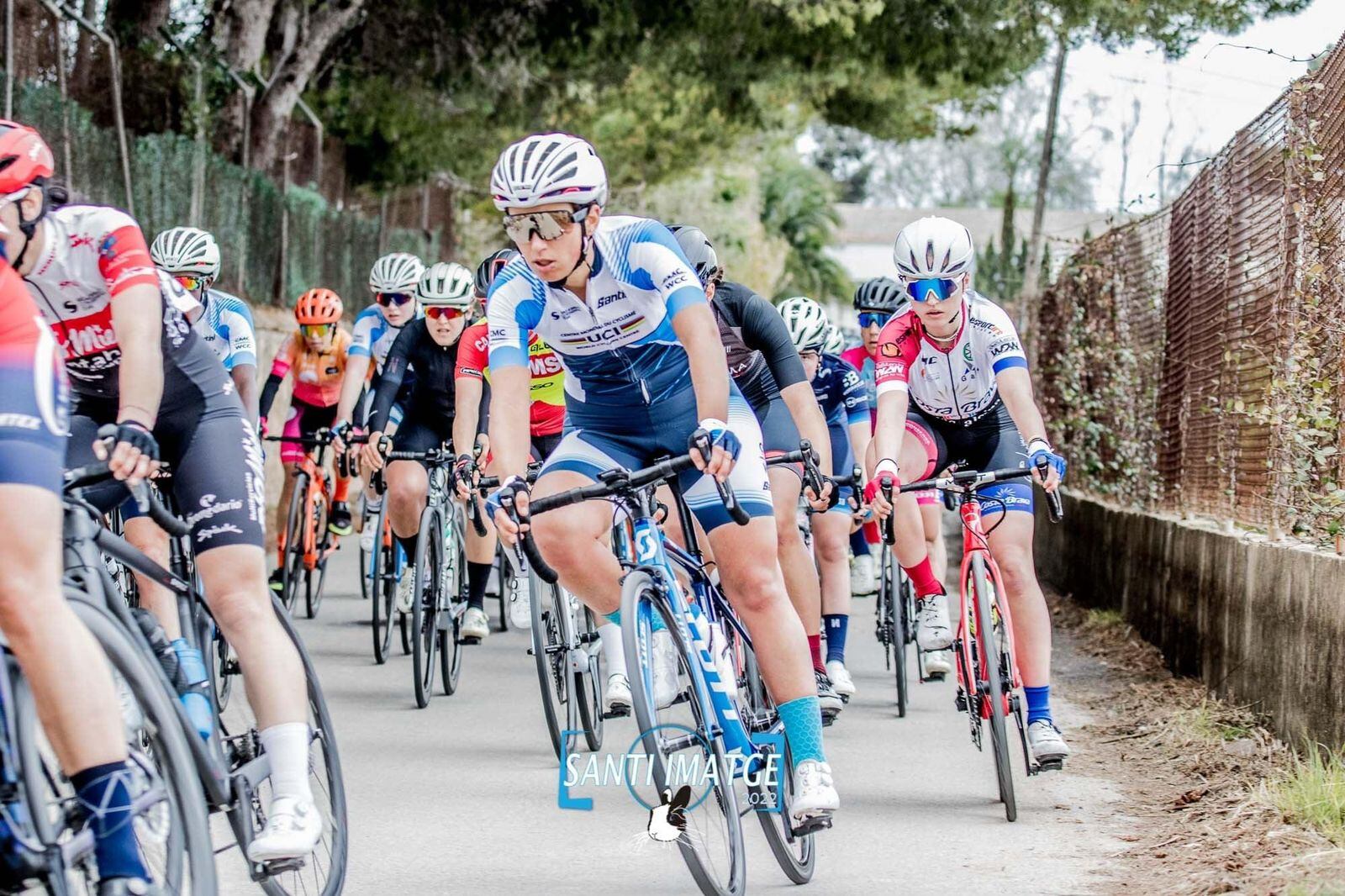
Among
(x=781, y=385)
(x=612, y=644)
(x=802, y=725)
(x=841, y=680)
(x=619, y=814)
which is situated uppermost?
(x=781, y=385)

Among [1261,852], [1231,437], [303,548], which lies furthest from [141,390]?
[303,548]

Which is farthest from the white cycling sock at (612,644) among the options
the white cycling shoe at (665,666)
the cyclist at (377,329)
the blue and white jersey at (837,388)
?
the cyclist at (377,329)

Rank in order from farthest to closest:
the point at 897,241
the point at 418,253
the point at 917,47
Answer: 1. the point at 418,253
2. the point at 917,47
3. the point at 897,241

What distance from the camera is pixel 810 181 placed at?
83.3m

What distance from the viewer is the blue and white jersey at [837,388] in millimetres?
10586

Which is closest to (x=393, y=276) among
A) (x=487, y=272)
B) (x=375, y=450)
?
(x=375, y=450)

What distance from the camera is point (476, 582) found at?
10.3 meters

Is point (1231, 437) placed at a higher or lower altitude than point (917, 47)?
lower

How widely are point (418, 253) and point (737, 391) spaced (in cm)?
2489

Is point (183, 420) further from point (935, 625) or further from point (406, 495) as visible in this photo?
point (406, 495)

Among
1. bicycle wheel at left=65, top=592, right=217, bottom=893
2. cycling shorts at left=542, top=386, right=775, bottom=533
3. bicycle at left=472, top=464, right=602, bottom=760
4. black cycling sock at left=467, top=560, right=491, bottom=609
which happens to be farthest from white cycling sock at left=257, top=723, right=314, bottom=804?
black cycling sock at left=467, top=560, right=491, bottom=609

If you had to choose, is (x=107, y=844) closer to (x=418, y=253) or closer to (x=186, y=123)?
(x=186, y=123)

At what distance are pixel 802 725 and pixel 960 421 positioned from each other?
3.23 meters

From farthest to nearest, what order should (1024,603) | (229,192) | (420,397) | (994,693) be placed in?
(229,192) → (420,397) → (1024,603) → (994,693)
